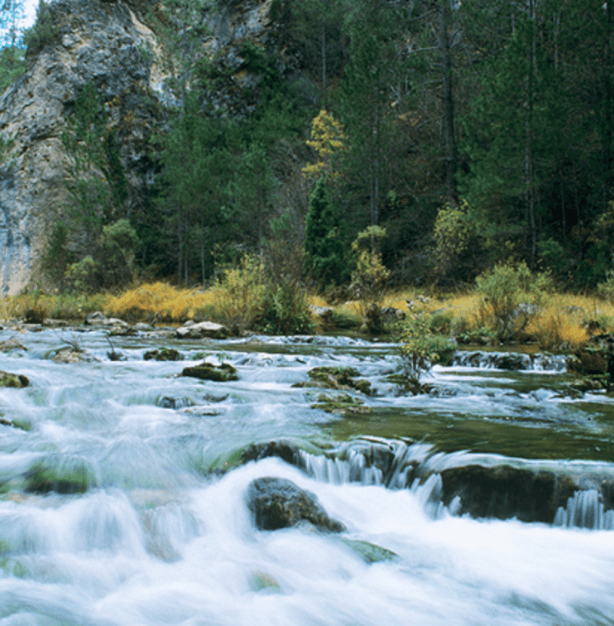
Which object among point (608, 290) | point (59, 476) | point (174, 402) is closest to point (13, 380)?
point (174, 402)

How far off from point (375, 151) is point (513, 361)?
13.4m

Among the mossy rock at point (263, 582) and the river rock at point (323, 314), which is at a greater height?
the river rock at point (323, 314)

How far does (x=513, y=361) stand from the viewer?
7344 millimetres

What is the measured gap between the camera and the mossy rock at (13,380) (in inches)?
221

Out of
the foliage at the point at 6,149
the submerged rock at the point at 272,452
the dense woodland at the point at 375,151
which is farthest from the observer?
the foliage at the point at 6,149

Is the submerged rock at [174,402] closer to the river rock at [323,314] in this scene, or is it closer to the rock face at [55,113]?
the river rock at [323,314]

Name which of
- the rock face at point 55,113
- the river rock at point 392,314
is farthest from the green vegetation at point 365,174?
the rock face at point 55,113

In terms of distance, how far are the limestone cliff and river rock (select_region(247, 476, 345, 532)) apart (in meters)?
22.1

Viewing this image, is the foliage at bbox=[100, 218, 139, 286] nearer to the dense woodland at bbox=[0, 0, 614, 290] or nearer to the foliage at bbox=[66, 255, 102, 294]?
Answer: the dense woodland at bbox=[0, 0, 614, 290]

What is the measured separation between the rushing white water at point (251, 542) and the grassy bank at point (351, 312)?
8.64ft

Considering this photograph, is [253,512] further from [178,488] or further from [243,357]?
[243,357]

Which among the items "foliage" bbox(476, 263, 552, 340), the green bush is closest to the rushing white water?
"foliage" bbox(476, 263, 552, 340)

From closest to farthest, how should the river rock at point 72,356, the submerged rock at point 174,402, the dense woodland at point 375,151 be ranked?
1. the submerged rock at point 174,402
2. the river rock at point 72,356
3. the dense woodland at point 375,151

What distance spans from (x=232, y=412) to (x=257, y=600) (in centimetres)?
255
